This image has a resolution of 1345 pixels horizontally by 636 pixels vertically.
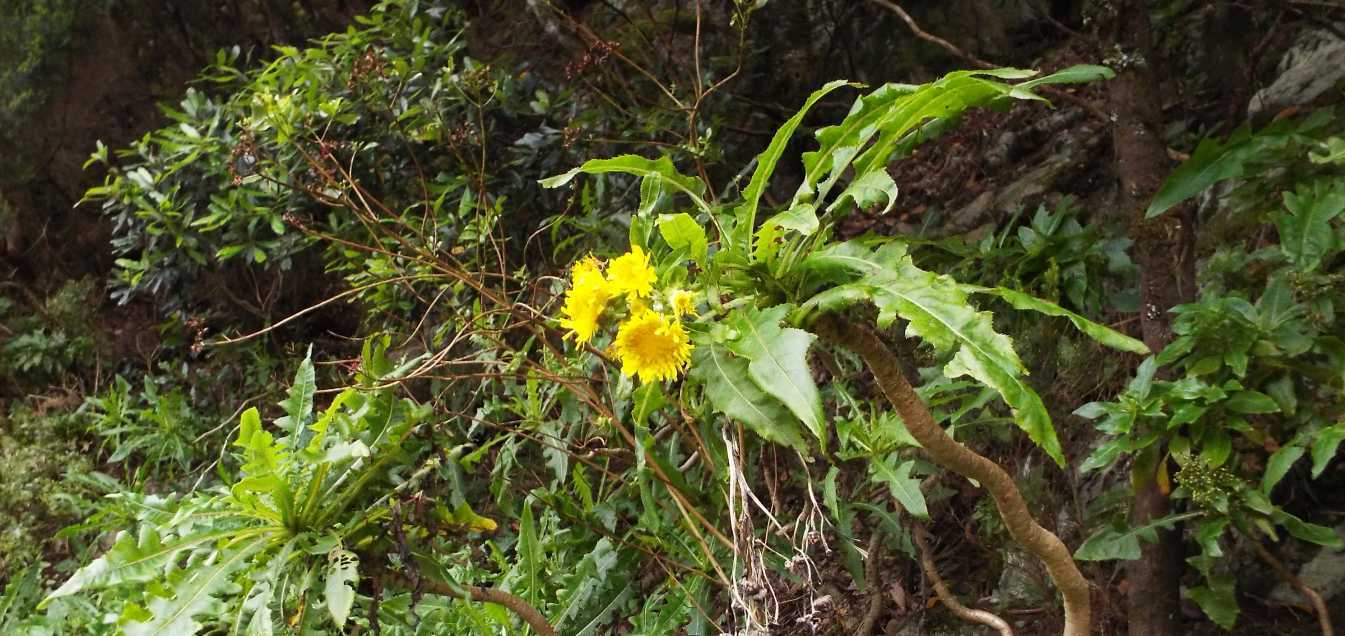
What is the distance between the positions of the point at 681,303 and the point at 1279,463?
1248 millimetres

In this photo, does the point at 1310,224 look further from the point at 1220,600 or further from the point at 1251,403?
the point at 1220,600

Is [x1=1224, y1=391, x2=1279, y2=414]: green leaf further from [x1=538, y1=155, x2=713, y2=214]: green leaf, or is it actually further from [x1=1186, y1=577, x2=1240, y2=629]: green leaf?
[x1=538, y1=155, x2=713, y2=214]: green leaf

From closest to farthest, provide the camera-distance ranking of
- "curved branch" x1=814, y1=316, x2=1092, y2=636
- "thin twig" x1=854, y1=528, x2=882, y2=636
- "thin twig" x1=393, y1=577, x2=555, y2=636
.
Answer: "curved branch" x1=814, y1=316, x2=1092, y2=636, "thin twig" x1=393, y1=577, x2=555, y2=636, "thin twig" x1=854, y1=528, x2=882, y2=636

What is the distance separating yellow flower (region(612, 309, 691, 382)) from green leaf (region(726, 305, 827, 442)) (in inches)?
2.9

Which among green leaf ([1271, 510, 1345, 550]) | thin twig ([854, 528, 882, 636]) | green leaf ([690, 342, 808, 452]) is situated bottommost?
thin twig ([854, 528, 882, 636])

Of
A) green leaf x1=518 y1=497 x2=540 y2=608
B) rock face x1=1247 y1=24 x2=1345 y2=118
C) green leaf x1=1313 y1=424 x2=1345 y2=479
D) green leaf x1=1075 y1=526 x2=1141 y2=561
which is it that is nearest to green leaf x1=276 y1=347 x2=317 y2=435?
green leaf x1=518 y1=497 x2=540 y2=608

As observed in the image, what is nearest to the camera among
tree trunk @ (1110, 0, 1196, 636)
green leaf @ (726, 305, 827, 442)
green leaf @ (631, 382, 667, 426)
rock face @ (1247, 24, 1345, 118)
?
green leaf @ (726, 305, 827, 442)

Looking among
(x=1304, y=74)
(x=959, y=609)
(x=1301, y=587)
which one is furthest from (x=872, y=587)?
(x=1304, y=74)

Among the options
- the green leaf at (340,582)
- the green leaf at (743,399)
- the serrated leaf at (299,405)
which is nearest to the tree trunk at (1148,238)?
the green leaf at (743,399)

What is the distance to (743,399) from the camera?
1154 millimetres

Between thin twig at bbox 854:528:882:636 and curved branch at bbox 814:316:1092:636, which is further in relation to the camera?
thin twig at bbox 854:528:882:636

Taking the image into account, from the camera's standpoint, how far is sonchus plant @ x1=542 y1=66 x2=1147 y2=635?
1.09 meters

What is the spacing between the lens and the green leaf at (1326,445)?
159cm

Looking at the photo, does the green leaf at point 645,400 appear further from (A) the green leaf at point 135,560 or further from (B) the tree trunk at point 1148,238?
(B) the tree trunk at point 1148,238
